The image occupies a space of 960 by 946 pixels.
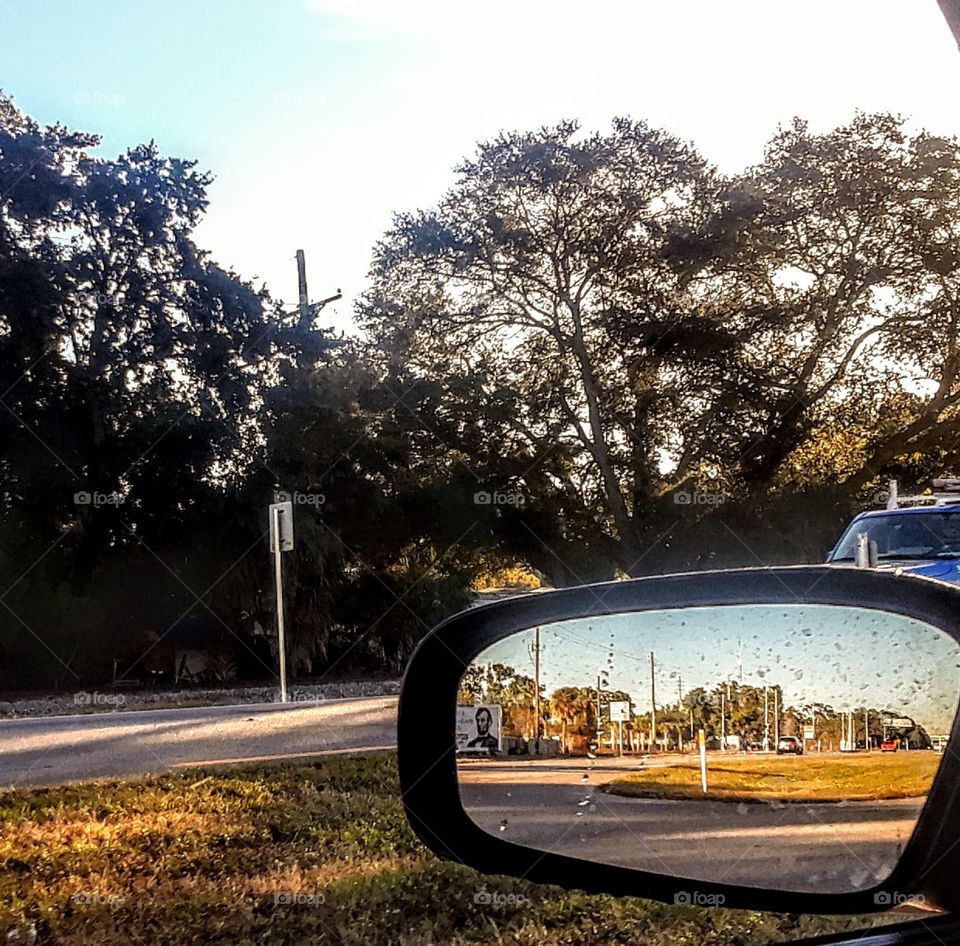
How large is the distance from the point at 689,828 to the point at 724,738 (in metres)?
0.17

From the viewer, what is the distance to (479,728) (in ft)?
4.16

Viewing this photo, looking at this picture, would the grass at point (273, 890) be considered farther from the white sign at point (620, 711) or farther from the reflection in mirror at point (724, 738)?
the white sign at point (620, 711)

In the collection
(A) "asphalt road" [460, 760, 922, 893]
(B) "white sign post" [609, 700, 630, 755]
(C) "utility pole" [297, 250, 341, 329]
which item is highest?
(C) "utility pole" [297, 250, 341, 329]

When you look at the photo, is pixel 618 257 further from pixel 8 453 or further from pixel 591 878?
pixel 591 878

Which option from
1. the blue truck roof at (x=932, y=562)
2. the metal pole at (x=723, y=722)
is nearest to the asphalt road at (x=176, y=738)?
the blue truck roof at (x=932, y=562)

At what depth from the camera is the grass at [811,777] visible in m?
1.00

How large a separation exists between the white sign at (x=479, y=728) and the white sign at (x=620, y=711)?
16cm

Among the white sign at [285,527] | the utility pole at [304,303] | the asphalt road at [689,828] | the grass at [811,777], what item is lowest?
the asphalt road at [689,828]

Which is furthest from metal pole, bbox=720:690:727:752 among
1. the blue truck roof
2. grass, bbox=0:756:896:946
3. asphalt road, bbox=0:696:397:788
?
asphalt road, bbox=0:696:397:788

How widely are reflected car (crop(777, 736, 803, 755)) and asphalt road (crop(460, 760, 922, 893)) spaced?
0.07 m

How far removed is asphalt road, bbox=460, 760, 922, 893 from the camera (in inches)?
41.3

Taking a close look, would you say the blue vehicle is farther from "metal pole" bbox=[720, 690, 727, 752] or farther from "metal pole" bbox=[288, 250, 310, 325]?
"metal pole" bbox=[288, 250, 310, 325]

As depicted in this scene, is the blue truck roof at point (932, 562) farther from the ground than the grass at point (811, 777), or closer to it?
→ farther from the ground

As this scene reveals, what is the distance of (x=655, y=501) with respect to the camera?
16.2 metres
